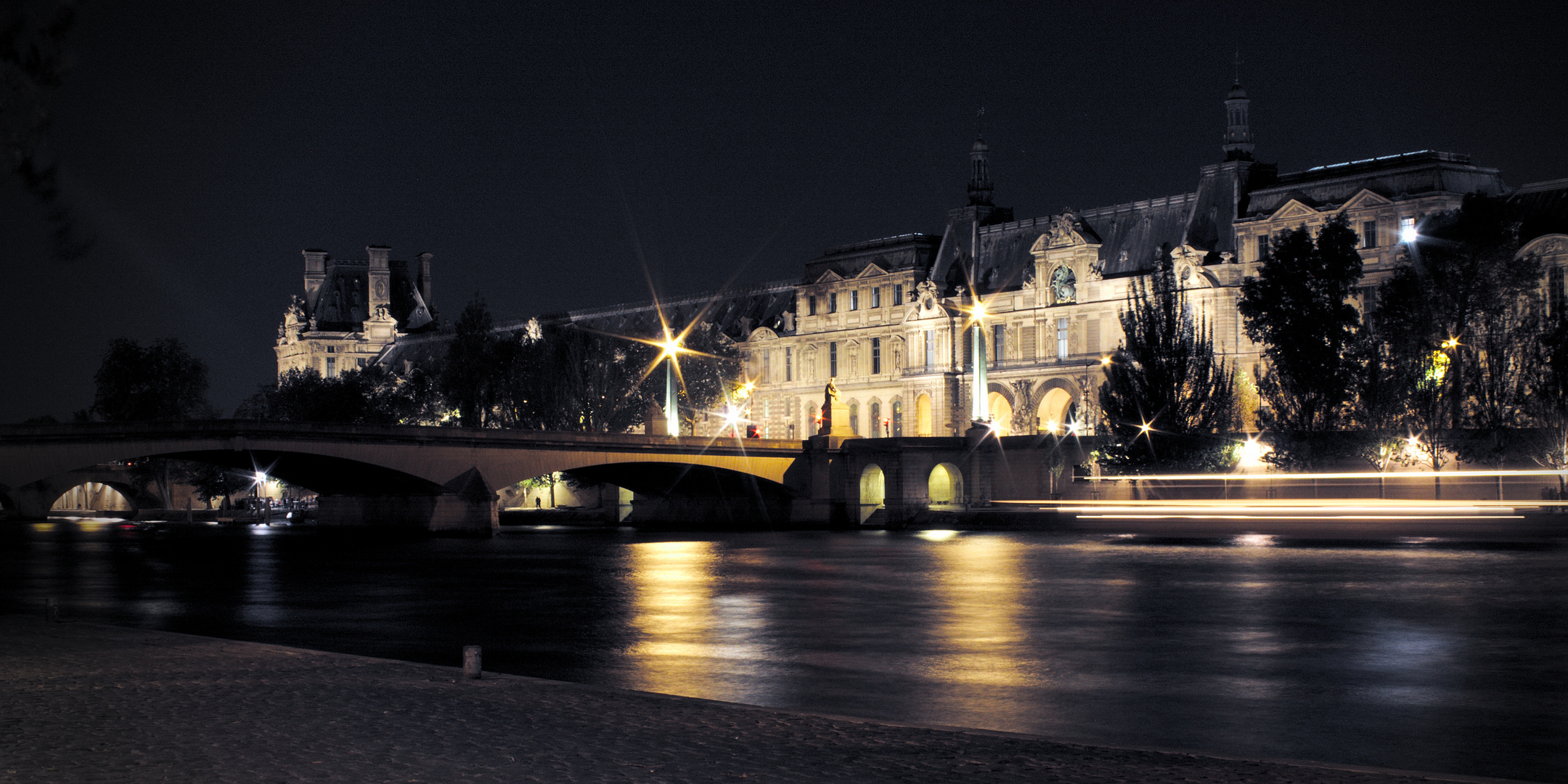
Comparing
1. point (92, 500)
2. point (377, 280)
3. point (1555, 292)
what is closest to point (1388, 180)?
point (1555, 292)

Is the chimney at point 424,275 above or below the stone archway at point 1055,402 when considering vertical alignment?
above

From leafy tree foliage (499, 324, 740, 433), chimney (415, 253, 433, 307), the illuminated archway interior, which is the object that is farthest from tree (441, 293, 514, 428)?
chimney (415, 253, 433, 307)

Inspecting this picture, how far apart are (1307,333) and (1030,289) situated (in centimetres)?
3689

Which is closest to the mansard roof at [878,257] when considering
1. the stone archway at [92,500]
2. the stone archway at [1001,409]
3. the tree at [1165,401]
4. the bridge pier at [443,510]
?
the stone archway at [1001,409]

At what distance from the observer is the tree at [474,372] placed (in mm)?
107438

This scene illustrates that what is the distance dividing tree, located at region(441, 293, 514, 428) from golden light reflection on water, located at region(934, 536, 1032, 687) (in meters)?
58.8

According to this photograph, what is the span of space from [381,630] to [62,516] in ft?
465

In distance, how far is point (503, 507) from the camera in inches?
4771

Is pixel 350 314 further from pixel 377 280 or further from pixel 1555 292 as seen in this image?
pixel 1555 292

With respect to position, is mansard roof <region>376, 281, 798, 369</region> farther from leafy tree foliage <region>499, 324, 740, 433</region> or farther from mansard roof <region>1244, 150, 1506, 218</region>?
mansard roof <region>1244, 150, 1506, 218</region>

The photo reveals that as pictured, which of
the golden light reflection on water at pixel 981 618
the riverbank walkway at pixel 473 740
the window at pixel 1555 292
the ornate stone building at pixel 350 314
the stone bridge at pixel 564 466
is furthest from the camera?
the ornate stone building at pixel 350 314

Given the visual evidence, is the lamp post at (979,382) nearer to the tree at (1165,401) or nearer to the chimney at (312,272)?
the tree at (1165,401)

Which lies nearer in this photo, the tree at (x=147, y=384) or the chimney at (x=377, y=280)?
the tree at (x=147, y=384)

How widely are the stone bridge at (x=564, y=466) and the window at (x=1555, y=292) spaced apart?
24.1m
